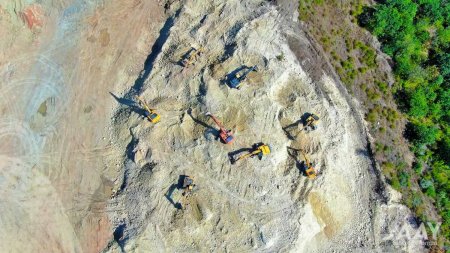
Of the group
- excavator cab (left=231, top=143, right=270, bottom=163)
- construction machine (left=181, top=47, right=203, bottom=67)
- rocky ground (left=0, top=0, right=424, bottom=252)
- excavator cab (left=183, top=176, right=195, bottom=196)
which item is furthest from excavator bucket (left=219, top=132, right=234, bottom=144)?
construction machine (left=181, top=47, right=203, bottom=67)

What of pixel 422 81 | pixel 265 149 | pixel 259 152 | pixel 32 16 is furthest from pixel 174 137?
pixel 422 81

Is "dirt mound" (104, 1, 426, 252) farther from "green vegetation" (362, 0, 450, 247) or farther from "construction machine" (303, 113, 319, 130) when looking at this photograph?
"green vegetation" (362, 0, 450, 247)

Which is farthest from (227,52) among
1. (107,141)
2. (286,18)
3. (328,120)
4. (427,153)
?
(427,153)

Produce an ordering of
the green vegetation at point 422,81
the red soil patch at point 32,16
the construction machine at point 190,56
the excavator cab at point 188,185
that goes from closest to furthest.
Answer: the excavator cab at point 188,185
the construction machine at point 190,56
the green vegetation at point 422,81
the red soil patch at point 32,16

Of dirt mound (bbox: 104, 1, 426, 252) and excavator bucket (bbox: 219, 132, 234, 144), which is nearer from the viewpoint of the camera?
dirt mound (bbox: 104, 1, 426, 252)

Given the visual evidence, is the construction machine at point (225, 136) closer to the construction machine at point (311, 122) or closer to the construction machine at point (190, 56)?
the construction machine at point (190, 56)

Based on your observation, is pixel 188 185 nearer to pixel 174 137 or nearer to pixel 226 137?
pixel 174 137

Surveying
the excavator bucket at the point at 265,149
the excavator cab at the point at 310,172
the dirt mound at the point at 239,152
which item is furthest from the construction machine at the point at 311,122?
the excavator bucket at the point at 265,149
